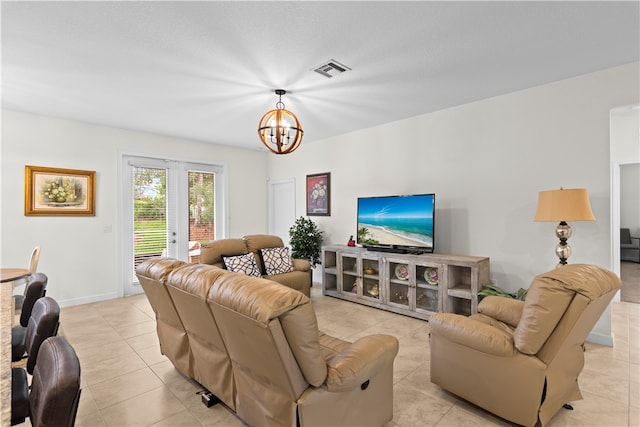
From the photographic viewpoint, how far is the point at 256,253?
451 cm

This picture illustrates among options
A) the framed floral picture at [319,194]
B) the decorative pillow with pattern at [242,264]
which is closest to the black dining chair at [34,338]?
the decorative pillow with pattern at [242,264]

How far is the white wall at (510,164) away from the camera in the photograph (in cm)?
314

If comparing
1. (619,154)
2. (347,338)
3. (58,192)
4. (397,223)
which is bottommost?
(347,338)

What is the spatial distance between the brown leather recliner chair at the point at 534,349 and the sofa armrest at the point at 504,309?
1.46 ft

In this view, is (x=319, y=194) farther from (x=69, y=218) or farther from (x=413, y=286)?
(x=69, y=218)

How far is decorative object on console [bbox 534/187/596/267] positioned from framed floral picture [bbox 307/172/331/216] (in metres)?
3.28

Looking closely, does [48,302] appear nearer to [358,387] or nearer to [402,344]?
[358,387]

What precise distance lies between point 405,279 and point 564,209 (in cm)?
192

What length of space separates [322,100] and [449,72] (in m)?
1.44

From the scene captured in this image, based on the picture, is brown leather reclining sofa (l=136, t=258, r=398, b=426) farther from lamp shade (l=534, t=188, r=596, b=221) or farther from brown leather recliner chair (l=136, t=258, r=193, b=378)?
lamp shade (l=534, t=188, r=596, b=221)

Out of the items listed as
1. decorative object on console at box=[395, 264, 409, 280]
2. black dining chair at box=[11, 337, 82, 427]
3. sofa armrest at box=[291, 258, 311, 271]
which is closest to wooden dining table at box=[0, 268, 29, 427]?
black dining chair at box=[11, 337, 82, 427]

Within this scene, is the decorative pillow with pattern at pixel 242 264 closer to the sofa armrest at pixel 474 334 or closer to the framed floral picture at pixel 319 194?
the framed floral picture at pixel 319 194

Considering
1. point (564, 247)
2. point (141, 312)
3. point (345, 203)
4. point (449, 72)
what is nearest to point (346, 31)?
point (449, 72)

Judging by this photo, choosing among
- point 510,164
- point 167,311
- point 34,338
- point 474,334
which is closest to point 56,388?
point 34,338
